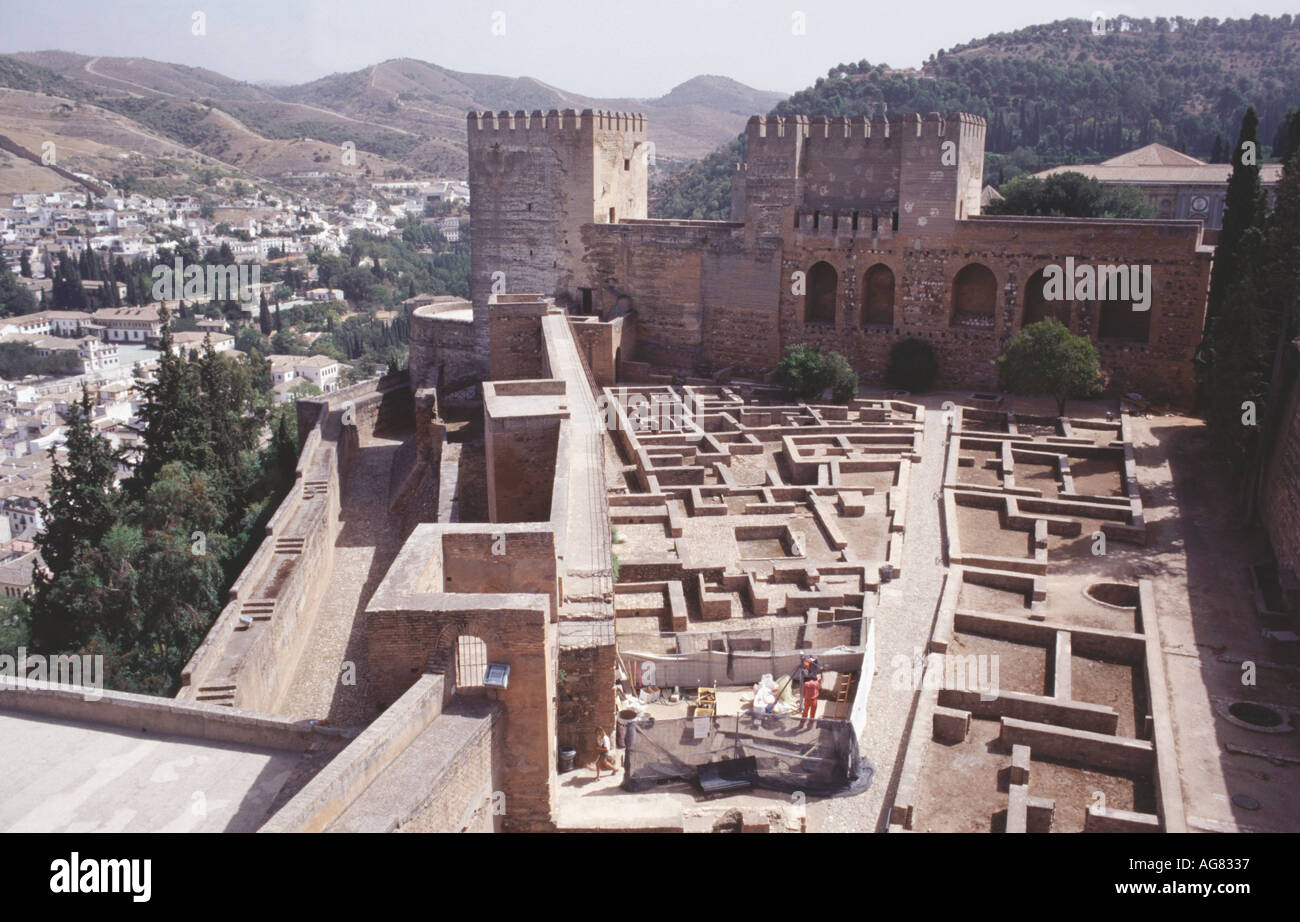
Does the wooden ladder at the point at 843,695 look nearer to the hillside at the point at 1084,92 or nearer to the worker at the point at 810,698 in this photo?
the worker at the point at 810,698

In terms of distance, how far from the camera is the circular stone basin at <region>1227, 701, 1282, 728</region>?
10.5 m

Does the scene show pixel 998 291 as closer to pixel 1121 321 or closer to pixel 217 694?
pixel 1121 321

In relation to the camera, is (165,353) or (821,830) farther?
(165,353)

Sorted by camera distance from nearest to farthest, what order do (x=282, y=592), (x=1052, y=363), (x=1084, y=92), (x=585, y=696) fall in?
(x=585, y=696) < (x=282, y=592) < (x=1052, y=363) < (x=1084, y=92)

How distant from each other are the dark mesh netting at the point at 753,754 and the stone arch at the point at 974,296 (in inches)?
617

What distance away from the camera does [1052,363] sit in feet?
64.9

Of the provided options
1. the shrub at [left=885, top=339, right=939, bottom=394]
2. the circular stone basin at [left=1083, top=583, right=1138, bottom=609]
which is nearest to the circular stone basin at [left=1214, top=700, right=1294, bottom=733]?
the circular stone basin at [left=1083, top=583, right=1138, bottom=609]

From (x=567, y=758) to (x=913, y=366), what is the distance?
16.2 metres

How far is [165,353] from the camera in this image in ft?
76.2

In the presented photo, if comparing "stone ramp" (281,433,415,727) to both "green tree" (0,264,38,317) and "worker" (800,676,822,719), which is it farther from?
"green tree" (0,264,38,317)

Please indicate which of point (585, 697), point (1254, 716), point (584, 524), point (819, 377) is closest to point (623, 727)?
point (585, 697)

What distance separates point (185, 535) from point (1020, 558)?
43.7 feet

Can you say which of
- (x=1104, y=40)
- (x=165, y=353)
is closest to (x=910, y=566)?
(x=165, y=353)

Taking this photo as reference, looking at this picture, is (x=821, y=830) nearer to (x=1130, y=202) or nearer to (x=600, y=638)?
(x=600, y=638)
